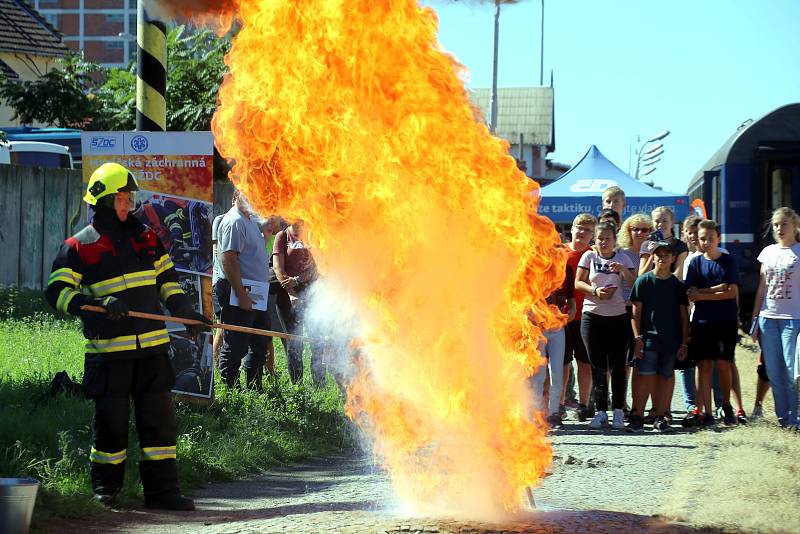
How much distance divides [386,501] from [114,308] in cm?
217

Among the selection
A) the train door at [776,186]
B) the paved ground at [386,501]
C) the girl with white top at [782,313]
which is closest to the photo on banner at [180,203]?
the paved ground at [386,501]

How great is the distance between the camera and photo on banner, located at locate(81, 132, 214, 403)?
9.34 m

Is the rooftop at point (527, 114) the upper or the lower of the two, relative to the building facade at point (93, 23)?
lower

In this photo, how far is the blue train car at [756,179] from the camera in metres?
21.0

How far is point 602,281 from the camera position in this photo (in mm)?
11211

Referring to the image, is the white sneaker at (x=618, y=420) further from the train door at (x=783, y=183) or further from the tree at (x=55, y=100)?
the tree at (x=55, y=100)

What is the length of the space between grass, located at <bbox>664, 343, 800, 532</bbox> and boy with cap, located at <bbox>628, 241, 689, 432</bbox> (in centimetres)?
87

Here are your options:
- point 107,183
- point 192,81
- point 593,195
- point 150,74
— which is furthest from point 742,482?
point 192,81

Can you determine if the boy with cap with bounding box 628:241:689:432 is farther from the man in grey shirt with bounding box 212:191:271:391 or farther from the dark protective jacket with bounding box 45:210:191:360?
the dark protective jacket with bounding box 45:210:191:360

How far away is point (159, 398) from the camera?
Result: 24.0 feet

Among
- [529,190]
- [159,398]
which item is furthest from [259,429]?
[529,190]

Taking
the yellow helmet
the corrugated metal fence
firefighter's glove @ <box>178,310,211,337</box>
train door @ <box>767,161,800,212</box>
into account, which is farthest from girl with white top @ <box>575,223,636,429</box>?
the corrugated metal fence

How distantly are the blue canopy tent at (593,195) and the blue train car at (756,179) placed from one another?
1.17 m

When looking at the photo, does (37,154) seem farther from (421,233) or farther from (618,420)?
(421,233)
